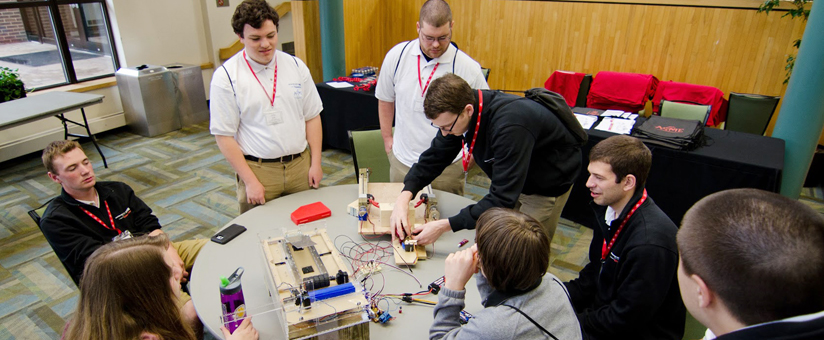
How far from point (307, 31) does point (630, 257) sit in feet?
15.8

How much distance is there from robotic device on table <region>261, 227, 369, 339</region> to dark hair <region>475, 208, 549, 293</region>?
16.0 inches

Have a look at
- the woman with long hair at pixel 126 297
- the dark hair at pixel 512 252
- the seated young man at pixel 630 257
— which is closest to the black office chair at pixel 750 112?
the seated young man at pixel 630 257

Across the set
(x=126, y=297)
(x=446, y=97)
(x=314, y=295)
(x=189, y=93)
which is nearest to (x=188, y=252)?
(x=126, y=297)

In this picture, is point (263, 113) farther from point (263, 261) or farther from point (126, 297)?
point (126, 297)

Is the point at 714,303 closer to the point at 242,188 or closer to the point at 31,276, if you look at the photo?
the point at 242,188

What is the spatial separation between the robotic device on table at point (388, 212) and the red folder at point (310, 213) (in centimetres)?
12

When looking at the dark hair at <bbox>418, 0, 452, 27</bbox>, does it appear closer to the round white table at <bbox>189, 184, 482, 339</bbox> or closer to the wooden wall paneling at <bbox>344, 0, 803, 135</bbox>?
the round white table at <bbox>189, 184, 482, 339</bbox>

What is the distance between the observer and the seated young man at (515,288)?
122 centimetres

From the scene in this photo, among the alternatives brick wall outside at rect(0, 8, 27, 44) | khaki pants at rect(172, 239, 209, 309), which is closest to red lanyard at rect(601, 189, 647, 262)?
khaki pants at rect(172, 239, 209, 309)

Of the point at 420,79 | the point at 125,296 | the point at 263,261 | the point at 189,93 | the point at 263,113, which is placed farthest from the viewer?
the point at 189,93

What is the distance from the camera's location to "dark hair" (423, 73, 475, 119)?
180 cm

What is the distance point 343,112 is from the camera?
16.1 feet

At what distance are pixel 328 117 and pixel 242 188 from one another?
8.62 feet

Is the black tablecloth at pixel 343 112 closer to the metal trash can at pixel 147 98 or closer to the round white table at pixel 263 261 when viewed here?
the metal trash can at pixel 147 98
